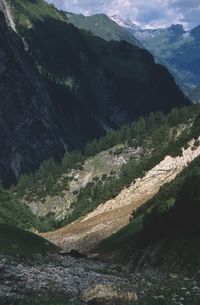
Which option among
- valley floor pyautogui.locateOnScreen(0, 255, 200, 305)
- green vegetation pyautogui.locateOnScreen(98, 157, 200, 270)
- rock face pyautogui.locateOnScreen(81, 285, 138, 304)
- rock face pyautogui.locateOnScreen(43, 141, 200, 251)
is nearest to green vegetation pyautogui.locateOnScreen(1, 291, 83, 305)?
valley floor pyautogui.locateOnScreen(0, 255, 200, 305)

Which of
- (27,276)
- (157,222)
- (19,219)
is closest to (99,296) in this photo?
(27,276)

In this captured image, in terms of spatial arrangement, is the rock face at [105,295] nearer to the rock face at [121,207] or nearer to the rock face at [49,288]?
the rock face at [49,288]

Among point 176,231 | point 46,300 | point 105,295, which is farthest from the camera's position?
point 176,231

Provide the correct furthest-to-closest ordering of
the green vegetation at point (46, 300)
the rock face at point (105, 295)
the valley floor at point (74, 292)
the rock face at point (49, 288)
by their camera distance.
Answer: the rock face at point (49, 288)
the rock face at point (105, 295)
the valley floor at point (74, 292)
the green vegetation at point (46, 300)

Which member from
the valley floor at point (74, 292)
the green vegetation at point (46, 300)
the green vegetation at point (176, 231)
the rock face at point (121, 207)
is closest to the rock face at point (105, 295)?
the valley floor at point (74, 292)

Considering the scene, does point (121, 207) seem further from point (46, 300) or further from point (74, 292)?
point (46, 300)

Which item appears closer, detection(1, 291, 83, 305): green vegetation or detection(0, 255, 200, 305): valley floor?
detection(1, 291, 83, 305): green vegetation

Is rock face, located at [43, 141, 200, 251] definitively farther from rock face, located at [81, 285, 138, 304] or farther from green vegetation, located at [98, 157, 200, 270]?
rock face, located at [81, 285, 138, 304]

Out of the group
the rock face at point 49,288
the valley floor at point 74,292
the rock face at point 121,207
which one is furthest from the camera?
the rock face at point 121,207

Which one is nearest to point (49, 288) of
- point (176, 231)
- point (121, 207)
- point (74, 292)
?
point (74, 292)

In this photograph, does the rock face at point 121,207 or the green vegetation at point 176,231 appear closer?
the green vegetation at point 176,231
